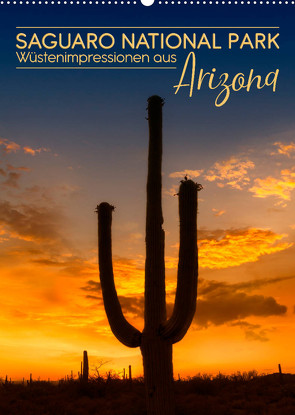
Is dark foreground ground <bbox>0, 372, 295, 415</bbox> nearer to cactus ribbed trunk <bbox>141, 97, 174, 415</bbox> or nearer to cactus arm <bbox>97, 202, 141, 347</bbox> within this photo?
cactus arm <bbox>97, 202, 141, 347</bbox>

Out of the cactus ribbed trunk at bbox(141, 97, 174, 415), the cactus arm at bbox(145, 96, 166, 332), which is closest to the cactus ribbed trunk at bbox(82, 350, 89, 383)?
the cactus ribbed trunk at bbox(141, 97, 174, 415)

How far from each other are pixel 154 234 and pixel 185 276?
132 cm

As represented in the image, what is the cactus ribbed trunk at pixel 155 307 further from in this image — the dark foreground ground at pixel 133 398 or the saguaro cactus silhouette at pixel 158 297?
the dark foreground ground at pixel 133 398

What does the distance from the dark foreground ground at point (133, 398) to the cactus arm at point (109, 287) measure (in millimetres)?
8654

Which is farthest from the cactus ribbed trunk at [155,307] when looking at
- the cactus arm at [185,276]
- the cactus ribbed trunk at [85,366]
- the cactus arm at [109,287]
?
the cactus ribbed trunk at [85,366]

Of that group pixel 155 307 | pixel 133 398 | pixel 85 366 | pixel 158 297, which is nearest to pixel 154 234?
pixel 158 297

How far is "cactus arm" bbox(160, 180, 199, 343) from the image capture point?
28.3ft

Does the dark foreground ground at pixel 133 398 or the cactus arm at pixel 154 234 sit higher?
the cactus arm at pixel 154 234

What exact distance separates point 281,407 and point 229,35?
51.5ft

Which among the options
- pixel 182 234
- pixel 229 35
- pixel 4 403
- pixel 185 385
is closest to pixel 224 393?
pixel 185 385

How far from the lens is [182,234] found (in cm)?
889

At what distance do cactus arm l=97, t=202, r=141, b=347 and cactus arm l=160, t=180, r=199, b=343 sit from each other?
0.92m

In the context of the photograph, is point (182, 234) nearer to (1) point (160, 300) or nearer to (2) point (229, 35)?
(1) point (160, 300)

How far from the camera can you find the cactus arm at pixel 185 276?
863 centimetres
